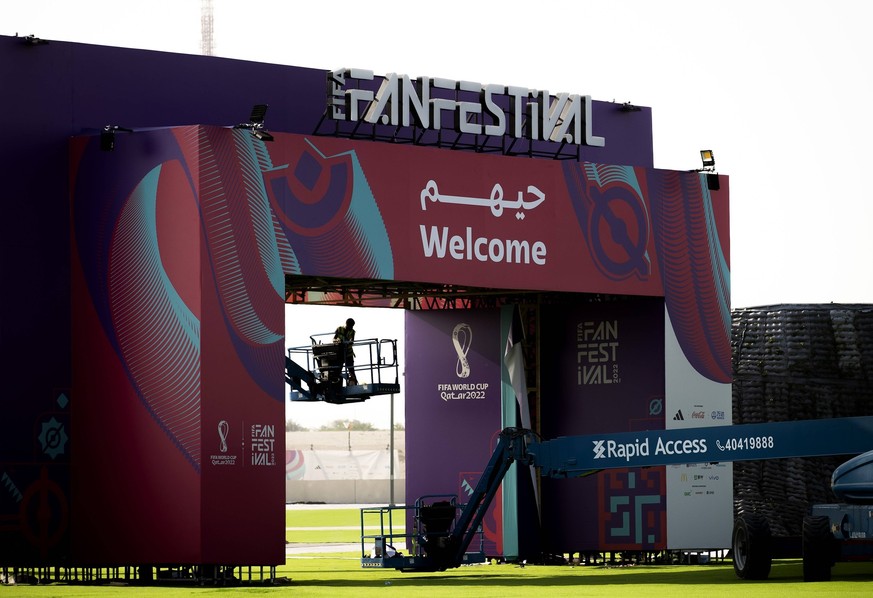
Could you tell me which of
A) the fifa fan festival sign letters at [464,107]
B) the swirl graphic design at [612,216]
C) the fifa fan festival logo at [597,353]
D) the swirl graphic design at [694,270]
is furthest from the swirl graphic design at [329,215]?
the fifa fan festival logo at [597,353]

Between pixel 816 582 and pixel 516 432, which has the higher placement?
pixel 516 432

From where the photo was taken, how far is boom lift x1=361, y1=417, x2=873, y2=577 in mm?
28406

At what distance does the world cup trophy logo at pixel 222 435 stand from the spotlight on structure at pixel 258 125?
534 centimetres

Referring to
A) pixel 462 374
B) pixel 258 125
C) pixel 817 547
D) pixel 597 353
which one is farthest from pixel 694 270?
pixel 258 125

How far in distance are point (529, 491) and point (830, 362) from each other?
7551 millimetres

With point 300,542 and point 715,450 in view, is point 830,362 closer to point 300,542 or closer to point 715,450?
point 715,450

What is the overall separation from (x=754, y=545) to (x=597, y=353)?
35.6ft

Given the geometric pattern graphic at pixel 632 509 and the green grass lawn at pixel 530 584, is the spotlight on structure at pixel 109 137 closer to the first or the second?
the green grass lawn at pixel 530 584

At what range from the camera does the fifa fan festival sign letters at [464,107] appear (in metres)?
34.7

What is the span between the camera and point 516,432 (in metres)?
32.5

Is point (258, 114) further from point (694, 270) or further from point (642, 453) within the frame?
point (694, 270)

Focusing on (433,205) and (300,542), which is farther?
(300,542)

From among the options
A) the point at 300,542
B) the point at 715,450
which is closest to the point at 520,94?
the point at 715,450

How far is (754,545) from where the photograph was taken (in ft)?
96.7
